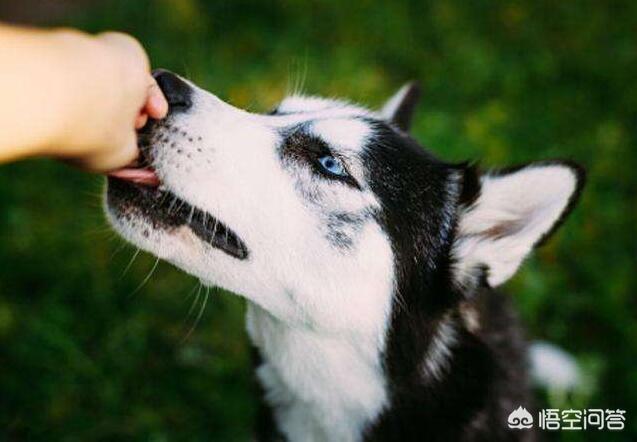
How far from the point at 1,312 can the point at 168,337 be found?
87cm

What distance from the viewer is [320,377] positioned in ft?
8.60

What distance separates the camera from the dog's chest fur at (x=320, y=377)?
2541 mm

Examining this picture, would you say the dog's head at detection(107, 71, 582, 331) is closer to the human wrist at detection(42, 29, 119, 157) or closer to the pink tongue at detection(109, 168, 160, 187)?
the pink tongue at detection(109, 168, 160, 187)

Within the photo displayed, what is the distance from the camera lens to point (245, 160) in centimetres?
235

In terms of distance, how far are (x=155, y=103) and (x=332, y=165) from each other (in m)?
0.63

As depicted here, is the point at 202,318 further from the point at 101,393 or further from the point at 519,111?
the point at 519,111

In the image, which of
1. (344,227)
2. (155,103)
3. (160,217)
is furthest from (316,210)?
(155,103)

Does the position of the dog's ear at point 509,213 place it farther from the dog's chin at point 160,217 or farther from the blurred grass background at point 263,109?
the blurred grass background at point 263,109

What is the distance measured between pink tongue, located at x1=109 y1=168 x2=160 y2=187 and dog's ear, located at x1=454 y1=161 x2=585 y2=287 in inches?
42.2

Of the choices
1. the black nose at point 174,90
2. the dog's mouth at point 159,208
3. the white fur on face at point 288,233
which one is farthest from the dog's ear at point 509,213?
the black nose at point 174,90

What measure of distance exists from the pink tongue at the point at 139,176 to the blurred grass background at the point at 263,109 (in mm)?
1385

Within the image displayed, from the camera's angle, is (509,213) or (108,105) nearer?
(108,105)

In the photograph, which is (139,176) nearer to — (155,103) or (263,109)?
(155,103)

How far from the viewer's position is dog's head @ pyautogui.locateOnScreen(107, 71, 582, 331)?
7.57ft
